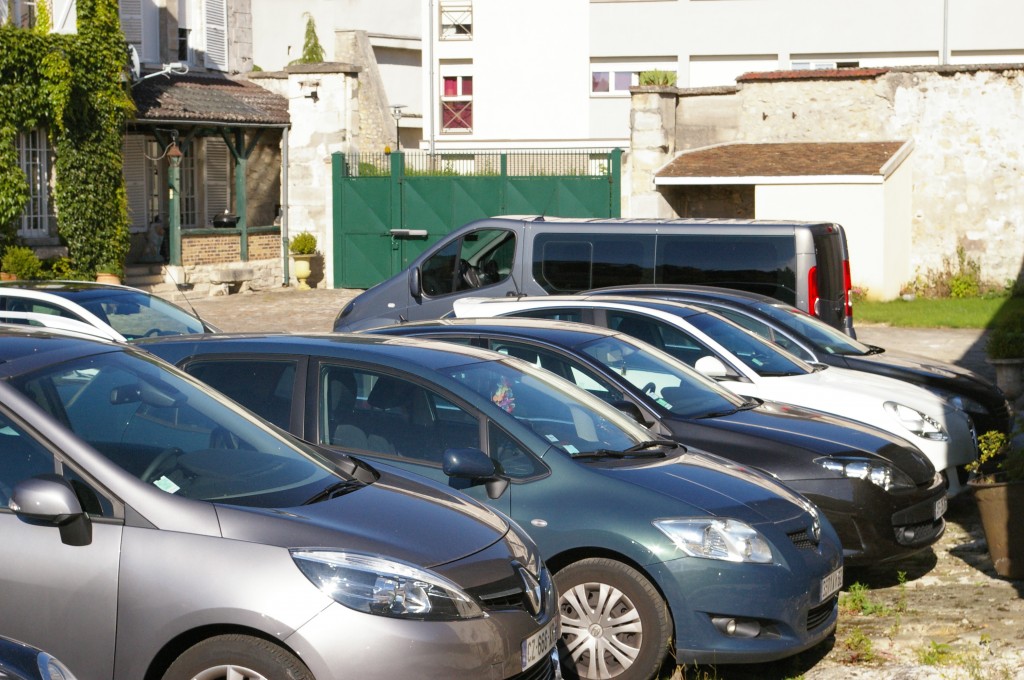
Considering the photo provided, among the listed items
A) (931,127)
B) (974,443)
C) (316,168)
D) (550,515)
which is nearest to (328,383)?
(550,515)

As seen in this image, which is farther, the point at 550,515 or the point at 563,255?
the point at 563,255

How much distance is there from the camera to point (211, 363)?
715 cm

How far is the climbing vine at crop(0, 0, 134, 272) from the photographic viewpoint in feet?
74.8

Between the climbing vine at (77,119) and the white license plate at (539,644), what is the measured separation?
20130mm

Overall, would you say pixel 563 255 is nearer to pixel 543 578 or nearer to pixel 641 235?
pixel 641 235

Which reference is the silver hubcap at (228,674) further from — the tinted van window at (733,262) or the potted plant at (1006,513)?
the tinted van window at (733,262)

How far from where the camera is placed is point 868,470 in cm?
777

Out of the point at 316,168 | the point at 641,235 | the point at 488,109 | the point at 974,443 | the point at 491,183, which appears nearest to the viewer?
the point at 974,443

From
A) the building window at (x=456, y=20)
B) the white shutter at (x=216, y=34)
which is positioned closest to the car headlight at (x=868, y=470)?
the white shutter at (x=216, y=34)

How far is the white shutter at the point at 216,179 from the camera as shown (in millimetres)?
29500

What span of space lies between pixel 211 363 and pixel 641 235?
8.71 meters

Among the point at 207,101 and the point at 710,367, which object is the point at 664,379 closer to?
the point at 710,367

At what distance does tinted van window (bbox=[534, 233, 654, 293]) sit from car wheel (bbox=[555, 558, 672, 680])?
30.4 feet

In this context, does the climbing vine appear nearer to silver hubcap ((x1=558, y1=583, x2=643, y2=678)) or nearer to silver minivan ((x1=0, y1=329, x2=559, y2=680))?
silver hubcap ((x1=558, y1=583, x2=643, y2=678))
